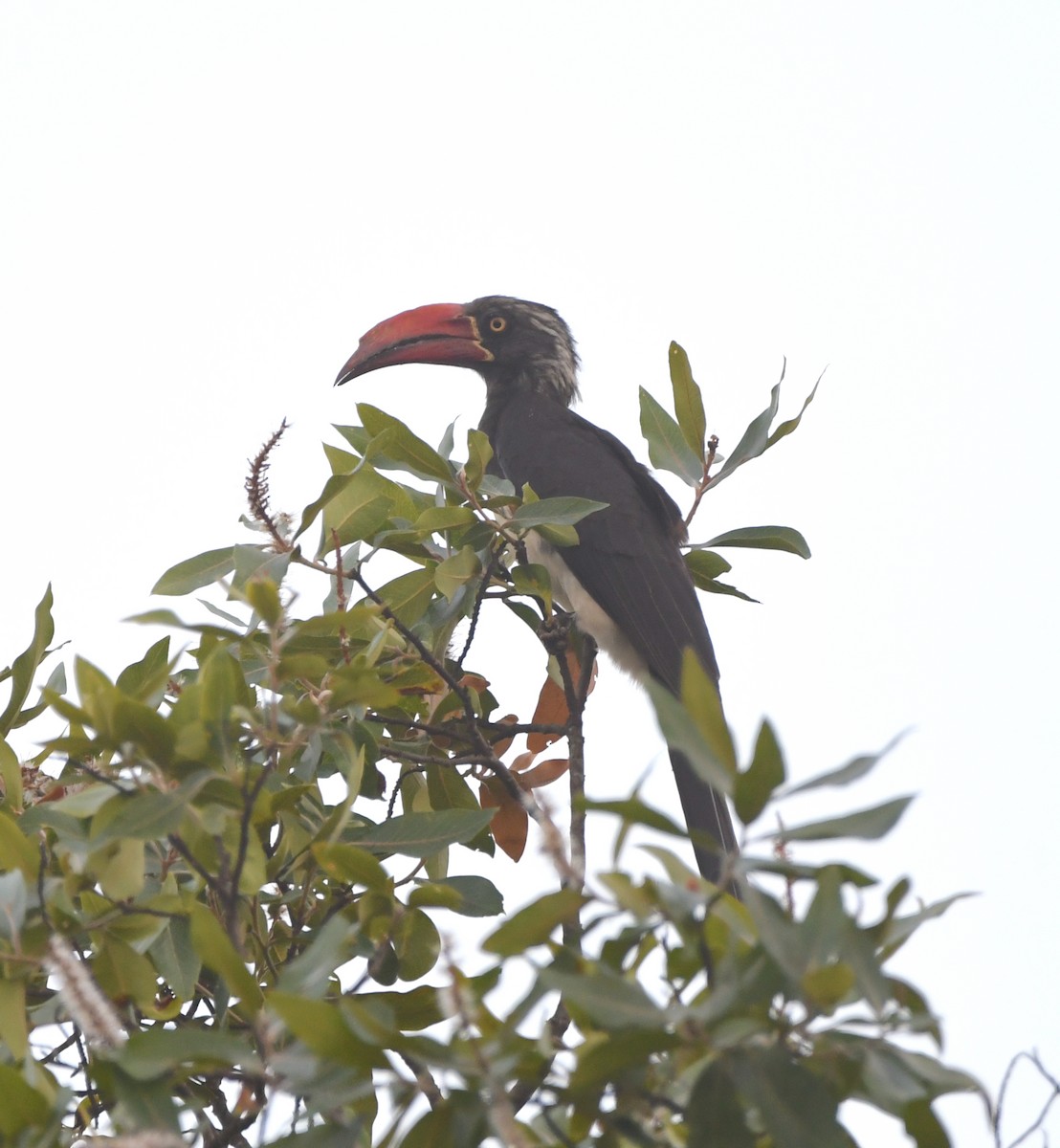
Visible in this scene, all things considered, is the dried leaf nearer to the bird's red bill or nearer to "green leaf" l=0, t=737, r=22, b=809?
"green leaf" l=0, t=737, r=22, b=809

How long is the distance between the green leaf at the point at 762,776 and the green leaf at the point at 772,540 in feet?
6.72

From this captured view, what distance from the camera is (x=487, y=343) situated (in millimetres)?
5832

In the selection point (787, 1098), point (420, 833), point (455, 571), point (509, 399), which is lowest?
point (787, 1098)

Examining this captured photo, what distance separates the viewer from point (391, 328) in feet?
18.1

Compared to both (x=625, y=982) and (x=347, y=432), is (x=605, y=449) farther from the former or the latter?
(x=625, y=982)

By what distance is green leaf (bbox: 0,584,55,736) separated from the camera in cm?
248

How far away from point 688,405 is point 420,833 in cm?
157

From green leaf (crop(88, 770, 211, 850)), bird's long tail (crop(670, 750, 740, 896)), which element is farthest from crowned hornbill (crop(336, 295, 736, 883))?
green leaf (crop(88, 770, 211, 850))

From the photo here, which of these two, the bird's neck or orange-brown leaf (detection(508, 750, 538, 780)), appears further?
the bird's neck

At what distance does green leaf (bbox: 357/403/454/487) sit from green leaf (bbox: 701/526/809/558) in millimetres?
810

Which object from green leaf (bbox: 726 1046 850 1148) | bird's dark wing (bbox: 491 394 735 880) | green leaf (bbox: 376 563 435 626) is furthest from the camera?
bird's dark wing (bbox: 491 394 735 880)

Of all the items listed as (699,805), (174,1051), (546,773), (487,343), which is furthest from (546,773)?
(487,343)

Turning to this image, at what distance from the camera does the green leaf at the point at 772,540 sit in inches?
129

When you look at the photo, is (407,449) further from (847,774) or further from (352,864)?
(847,774)
